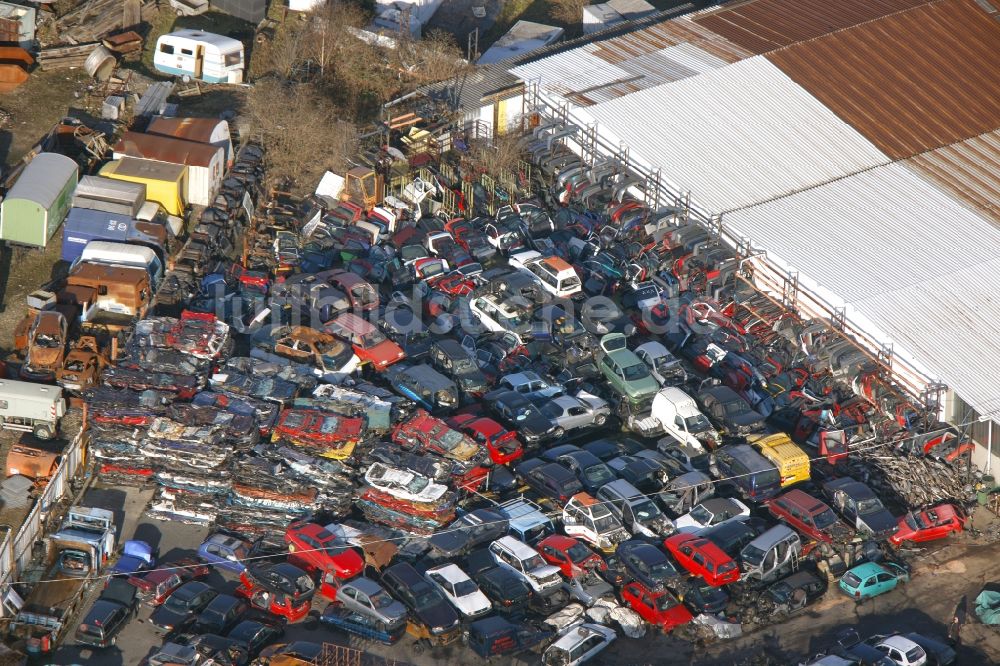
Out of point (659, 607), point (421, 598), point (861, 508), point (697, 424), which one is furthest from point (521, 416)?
point (861, 508)

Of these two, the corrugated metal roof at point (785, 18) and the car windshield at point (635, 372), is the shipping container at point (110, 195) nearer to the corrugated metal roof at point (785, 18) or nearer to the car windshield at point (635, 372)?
the car windshield at point (635, 372)

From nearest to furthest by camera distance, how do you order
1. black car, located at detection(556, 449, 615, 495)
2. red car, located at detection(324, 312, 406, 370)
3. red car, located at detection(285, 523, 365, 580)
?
red car, located at detection(285, 523, 365, 580), black car, located at detection(556, 449, 615, 495), red car, located at detection(324, 312, 406, 370)

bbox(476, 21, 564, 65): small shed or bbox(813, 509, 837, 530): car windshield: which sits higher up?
bbox(476, 21, 564, 65): small shed

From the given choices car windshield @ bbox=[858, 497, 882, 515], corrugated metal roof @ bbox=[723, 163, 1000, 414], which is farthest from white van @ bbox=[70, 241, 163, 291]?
car windshield @ bbox=[858, 497, 882, 515]

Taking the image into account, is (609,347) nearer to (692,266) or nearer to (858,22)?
(692,266)

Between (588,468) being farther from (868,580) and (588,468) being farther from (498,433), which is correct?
(868,580)

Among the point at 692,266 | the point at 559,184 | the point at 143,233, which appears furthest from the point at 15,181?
the point at 692,266

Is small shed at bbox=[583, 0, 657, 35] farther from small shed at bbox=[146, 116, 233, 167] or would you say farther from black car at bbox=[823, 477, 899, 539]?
black car at bbox=[823, 477, 899, 539]
